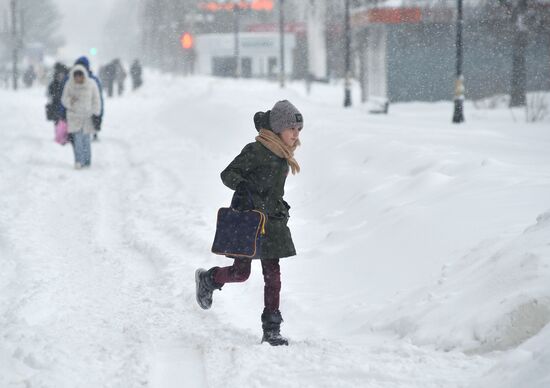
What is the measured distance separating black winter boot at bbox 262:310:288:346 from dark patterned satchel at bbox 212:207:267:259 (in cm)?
40

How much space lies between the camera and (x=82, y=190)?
1145cm

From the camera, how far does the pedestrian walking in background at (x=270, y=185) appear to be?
5.05m

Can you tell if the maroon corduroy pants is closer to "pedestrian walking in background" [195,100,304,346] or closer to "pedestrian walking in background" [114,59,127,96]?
"pedestrian walking in background" [195,100,304,346]

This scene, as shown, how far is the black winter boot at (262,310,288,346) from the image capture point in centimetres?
507

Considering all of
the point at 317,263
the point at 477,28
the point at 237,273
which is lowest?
the point at 317,263

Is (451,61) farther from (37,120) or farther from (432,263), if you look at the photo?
(432,263)

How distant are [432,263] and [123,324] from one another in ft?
7.59

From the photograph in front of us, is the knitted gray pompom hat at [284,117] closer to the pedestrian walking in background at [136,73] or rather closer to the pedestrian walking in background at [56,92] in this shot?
the pedestrian walking in background at [56,92]

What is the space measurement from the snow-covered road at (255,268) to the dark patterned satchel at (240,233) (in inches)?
23.0

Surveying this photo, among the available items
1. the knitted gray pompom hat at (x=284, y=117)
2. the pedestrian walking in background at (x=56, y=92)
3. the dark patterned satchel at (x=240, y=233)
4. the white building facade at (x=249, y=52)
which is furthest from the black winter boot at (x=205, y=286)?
the white building facade at (x=249, y=52)

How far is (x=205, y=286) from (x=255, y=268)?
2.02 m

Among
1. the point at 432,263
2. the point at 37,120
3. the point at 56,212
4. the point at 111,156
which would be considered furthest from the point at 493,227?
the point at 37,120

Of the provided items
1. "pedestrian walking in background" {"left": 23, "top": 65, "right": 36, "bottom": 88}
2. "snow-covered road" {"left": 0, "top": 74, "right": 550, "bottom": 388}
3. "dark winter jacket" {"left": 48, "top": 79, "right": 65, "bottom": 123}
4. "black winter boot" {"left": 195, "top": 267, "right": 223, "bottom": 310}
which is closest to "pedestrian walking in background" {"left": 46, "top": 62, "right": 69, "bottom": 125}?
"dark winter jacket" {"left": 48, "top": 79, "right": 65, "bottom": 123}

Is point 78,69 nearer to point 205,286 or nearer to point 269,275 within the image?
point 205,286
